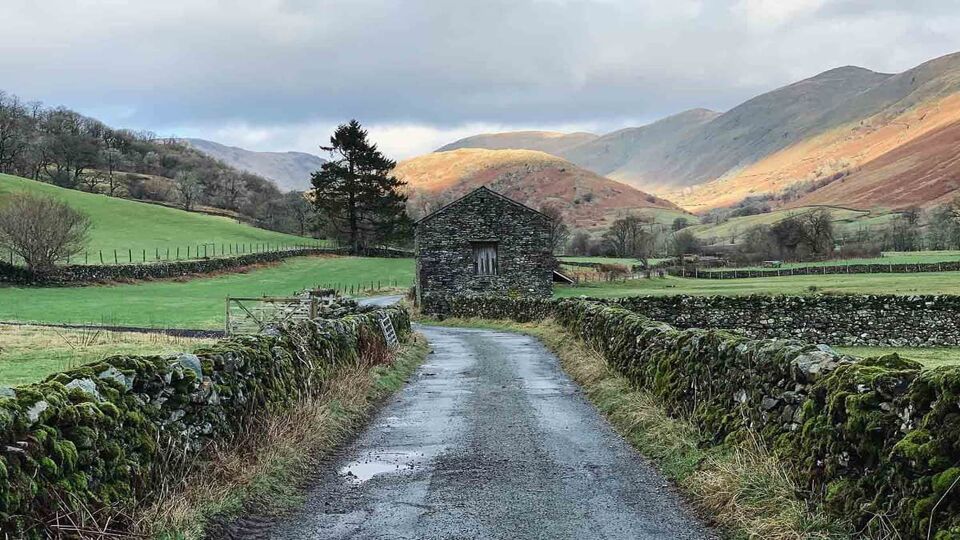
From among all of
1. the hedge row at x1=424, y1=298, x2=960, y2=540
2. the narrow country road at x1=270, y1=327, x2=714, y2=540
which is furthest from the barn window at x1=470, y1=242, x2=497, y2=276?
the hedge row at x1=424, y1=298, x2=960, y2=540

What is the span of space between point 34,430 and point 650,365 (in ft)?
30.1

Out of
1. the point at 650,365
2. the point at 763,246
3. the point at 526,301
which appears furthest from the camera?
the point at 763,246

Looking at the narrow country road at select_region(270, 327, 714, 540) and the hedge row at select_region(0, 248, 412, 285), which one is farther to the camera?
the hedge row at select_region(0, 248, 412, 285)

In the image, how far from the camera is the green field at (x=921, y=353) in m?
21.2

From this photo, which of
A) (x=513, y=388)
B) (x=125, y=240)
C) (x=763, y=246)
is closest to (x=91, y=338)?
(x=513, y=388)

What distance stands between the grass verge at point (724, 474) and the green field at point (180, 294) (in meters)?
24.6

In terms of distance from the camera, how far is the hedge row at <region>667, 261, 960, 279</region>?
57156 mm

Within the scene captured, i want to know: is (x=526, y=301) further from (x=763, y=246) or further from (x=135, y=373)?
(x=763, y=246)

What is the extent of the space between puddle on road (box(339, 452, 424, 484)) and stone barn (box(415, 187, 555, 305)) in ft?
120

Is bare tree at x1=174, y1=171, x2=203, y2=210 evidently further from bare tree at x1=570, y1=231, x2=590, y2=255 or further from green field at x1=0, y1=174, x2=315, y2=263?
bare tree at x1=570, y1=231, x2=590, y2=255

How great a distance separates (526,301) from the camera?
36.7 m

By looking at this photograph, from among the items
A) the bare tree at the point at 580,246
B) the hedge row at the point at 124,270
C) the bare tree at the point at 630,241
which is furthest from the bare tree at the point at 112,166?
the bare tree at the point at 630,241

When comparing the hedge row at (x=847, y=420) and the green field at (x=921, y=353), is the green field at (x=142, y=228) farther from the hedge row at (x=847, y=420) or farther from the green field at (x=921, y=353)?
the hedge row at (x=847, y=420)

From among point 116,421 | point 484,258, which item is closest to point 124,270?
point 484,258
